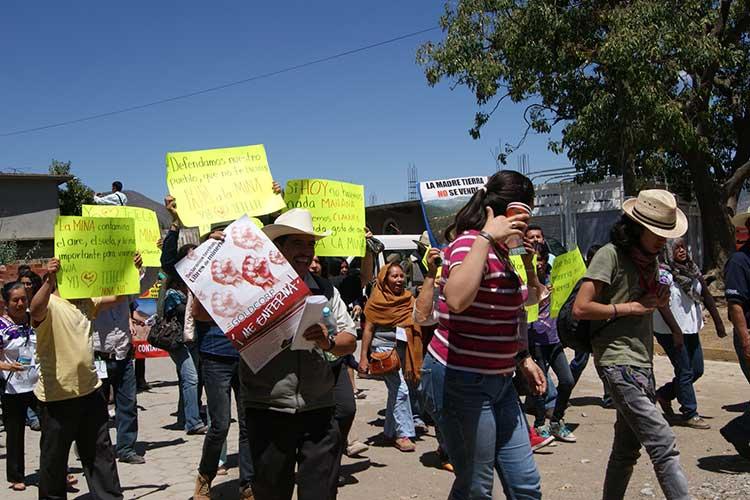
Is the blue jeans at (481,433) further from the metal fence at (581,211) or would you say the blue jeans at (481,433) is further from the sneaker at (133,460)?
the metal fence at (581,211)

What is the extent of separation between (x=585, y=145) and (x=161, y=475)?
41.4 feet

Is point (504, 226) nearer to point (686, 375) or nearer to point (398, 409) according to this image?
point (398, 409)

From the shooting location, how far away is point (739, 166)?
750 inches

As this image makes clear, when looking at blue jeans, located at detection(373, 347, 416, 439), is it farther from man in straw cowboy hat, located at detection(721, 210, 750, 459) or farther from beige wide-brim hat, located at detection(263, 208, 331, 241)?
beige wide-brim hat, located at detection(263, 208, 331, 241)

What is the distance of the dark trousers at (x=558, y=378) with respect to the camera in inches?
278

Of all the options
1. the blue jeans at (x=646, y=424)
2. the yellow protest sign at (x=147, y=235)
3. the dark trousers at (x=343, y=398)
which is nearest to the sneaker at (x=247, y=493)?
the dark trousers at (x=343, y=398)

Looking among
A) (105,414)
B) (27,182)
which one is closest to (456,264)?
(105,414)

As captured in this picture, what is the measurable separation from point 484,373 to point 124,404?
15.8ft

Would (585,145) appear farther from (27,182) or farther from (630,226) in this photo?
(27,182)

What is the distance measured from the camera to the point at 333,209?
6.05 m

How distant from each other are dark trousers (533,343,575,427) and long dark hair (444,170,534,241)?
151 inches

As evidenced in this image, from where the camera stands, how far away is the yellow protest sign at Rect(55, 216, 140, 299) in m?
5.05

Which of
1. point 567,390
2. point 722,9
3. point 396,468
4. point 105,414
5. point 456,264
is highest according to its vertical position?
point 722,9

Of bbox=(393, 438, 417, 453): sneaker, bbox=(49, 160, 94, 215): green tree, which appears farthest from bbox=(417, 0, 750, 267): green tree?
bbox=(49, 160, 94, 215): green tree
